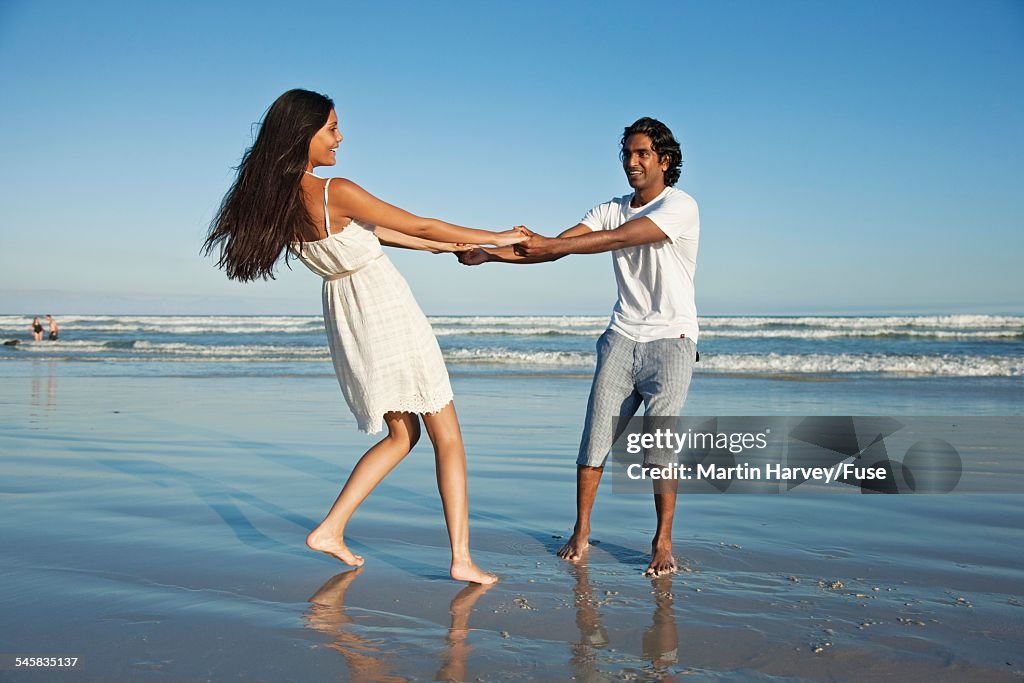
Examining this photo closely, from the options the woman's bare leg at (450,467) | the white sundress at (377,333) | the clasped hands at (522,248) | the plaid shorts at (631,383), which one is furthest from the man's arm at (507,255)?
the woman's bare leg at (450,467)

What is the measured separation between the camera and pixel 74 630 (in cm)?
283

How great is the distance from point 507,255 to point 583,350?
21.5 m

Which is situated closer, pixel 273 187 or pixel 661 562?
pixel 273 187

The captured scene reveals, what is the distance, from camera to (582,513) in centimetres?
402

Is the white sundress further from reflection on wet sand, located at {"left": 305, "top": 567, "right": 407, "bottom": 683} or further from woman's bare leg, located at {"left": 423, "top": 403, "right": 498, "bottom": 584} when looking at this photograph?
reflection on wet sand, located at {"left": 305, "top": 567, "right": 407, "bottom": 683}

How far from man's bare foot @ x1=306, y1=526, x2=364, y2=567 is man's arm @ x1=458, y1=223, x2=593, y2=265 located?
146cm

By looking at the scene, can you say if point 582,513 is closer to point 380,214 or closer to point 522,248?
point 522,248

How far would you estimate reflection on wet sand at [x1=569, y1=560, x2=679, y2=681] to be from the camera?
2.56 meters

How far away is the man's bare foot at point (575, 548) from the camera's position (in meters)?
3.90

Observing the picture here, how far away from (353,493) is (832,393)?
1008 cm

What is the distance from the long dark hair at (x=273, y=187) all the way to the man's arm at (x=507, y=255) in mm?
1020

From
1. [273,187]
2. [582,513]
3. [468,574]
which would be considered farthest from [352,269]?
[582,513]

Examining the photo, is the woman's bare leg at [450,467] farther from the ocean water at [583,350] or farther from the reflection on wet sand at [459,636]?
the ocean water at [583,350]

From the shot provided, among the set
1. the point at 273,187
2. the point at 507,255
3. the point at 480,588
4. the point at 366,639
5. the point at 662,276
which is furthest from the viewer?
the point at 507,255
